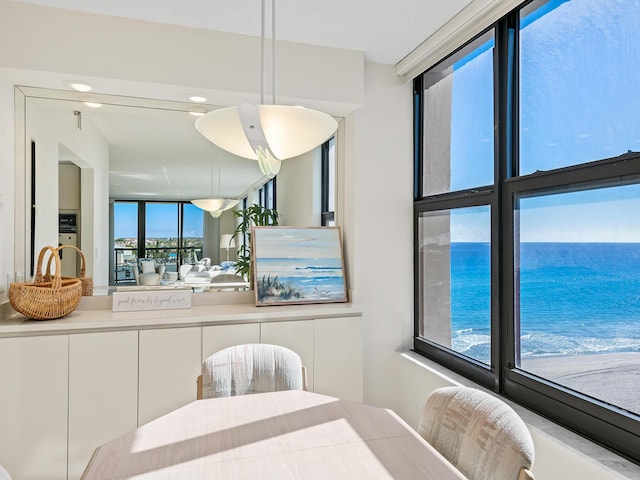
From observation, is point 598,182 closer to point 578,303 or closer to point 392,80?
point 578,303

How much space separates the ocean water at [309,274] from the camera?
274 cm

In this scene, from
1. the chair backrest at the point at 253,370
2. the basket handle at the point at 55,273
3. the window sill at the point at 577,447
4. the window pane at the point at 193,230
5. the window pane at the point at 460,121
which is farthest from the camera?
the window pane at the point at 193,230

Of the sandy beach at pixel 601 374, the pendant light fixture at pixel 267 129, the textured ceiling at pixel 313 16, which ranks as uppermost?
the textured ceiling at pixel 313 16

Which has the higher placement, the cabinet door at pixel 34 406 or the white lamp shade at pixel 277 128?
the white lamp shade at pixel 277 128

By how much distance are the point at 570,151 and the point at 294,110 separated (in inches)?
49.4

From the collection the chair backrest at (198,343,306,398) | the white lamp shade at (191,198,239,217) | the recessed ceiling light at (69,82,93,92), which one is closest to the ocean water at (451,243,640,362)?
the chair backrest at (198,343,306,398)

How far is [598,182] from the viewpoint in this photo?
165 cm

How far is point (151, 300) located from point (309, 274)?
1.00 meters

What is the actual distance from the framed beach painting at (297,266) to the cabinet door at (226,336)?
0.80 feet

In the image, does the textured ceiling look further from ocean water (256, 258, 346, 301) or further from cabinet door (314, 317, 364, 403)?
cabinet door (314, 317, 364, 403)

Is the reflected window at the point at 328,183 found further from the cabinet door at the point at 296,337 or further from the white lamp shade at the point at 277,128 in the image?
the white lamp shade at the point at 277,128

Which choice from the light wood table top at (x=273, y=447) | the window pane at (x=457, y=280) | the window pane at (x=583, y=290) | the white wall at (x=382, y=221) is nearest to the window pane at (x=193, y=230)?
the white wall at (x=382, y=221)

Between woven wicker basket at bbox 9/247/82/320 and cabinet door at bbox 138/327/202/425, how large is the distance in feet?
1.40

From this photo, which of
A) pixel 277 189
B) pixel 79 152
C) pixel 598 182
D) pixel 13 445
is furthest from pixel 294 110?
pixel 13 445
